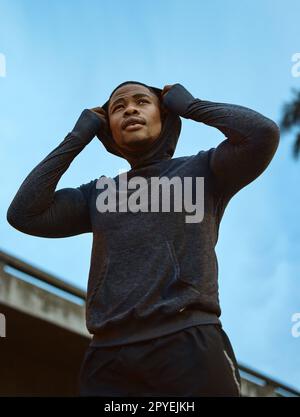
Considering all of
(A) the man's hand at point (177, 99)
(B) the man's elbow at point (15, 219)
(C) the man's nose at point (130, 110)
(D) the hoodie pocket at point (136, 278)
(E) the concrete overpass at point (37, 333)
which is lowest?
(E) the concrete overpass at point (37, 333)

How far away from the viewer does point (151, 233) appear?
3199 millimetres

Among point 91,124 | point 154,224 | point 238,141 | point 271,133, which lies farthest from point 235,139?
point 91,124

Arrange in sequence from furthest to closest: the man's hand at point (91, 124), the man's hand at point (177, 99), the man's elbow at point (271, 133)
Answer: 1. the man's hand at point (91, 124)
2. the man's hand at point (177, 99)
3. the man's elbow at point (271, 133)

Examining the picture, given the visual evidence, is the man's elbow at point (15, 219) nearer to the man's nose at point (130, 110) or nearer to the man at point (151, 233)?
the man at point (151, 233)

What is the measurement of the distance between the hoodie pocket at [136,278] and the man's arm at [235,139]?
411 mm

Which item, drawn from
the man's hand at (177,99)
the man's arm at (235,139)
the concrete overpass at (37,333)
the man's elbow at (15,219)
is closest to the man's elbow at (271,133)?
the man's arm at (235,139)

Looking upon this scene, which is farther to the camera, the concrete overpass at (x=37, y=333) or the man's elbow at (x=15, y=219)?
the concrete overpass at (x=37, y=333)

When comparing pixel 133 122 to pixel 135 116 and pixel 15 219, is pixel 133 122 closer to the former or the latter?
pixel 135 116

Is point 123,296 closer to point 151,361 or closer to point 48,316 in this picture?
point 151,361

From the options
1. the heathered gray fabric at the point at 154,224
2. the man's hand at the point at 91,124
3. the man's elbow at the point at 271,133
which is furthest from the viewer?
the man's hand at the point at 91,124

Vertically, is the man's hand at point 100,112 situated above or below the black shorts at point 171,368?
above

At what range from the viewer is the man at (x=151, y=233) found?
2.98 m

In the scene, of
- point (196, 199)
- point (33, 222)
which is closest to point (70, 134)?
point (33, 222)
